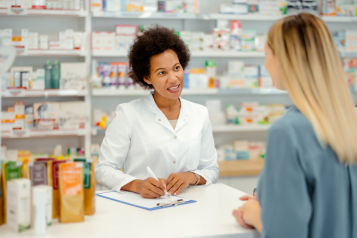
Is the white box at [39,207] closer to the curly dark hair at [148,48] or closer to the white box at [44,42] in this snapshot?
the curly dark hair at [148,48]

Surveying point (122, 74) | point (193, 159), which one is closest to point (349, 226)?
point (193, 159)

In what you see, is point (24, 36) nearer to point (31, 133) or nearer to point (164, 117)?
point (31, 133)

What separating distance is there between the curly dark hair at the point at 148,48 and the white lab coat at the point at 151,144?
0.71 feet

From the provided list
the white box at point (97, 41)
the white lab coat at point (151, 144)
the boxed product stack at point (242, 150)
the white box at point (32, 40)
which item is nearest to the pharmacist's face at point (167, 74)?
the white lab coat at point (151, 144)

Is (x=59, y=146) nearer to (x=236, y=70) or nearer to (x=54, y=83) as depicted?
(x=54, y=83)

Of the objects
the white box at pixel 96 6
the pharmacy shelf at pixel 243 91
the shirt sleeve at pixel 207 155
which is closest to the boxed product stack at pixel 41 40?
the white box at pixel 96 6

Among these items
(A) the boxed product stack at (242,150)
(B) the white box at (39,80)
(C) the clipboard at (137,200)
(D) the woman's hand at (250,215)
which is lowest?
(A) the boxed product stack at (242,150)

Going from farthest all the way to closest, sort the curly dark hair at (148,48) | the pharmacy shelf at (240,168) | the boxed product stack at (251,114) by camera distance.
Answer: the boxed product stack at (251,114)
the pharmacy shelf at (240,168)
the curly dark hair at (148,48)

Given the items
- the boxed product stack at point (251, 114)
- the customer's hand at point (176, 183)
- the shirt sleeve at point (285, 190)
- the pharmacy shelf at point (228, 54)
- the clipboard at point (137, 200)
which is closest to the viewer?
the shirt sleeve at point (285, 190)

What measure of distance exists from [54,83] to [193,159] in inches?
84.7

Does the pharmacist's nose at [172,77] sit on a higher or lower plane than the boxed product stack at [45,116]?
higher

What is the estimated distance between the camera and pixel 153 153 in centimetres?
230

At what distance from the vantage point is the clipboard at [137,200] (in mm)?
1725

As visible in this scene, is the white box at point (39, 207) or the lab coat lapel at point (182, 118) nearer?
the white box at point (39, 207)
